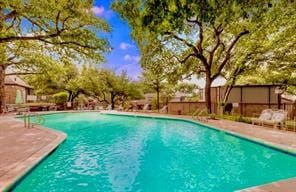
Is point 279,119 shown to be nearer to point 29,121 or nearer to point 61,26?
point 61,26

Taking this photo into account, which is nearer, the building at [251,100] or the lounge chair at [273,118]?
the lounge chair at [273,118]

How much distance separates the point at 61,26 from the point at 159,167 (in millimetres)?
7716

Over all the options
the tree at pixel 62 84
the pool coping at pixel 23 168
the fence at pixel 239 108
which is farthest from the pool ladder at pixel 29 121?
the tree at pixel 62 84

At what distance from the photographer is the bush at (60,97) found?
38.1m

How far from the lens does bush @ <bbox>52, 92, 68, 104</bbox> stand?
38094 mm

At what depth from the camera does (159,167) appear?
852cm

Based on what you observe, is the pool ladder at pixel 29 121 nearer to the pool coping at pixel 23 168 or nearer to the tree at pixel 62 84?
the pool coping at pixel 23 168

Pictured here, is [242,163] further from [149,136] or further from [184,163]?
[149,136]

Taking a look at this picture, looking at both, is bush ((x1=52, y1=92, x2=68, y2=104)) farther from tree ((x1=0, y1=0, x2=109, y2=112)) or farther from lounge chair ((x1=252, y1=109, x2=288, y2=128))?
lounge chair ((x1=252, y1=109, x2=288, y2=128))

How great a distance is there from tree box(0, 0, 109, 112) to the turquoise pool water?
4620mm

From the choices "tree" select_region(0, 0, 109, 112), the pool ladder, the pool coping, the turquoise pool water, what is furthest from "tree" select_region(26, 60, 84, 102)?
the pool coping

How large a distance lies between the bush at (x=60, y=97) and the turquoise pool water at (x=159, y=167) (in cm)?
2706

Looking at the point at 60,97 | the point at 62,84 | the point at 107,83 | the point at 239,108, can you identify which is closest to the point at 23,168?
the point at 239,108

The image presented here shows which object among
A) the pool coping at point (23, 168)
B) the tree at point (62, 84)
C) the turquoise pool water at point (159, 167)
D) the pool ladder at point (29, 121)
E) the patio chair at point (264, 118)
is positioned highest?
the tree at point (62, 84)
